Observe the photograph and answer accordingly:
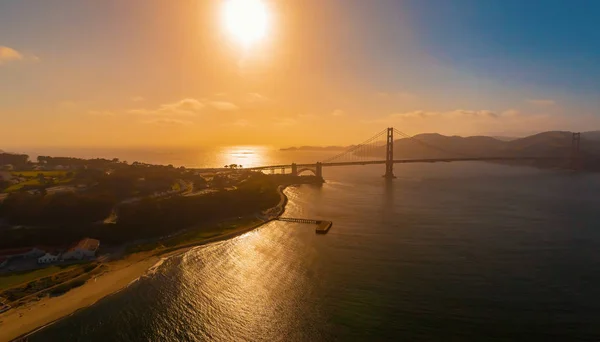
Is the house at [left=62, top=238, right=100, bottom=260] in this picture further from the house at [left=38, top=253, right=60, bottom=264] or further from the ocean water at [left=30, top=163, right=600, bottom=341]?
the ocean water at [left=30, top=163, right=600, bottom=341]

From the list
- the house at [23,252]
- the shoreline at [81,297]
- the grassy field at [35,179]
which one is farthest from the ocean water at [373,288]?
the grassy field at [35,179]

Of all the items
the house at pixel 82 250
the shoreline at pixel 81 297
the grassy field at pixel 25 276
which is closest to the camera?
the shoreline at pixel 81 297

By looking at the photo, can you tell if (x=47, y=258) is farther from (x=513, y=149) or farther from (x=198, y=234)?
(x=513, y=149)

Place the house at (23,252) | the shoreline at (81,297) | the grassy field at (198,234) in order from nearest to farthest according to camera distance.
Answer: the shoreline at (81,297) < the house at (23,252) < the grassy field at (198,234)

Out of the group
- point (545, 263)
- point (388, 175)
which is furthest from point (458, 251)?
Answer: point (388, 175)

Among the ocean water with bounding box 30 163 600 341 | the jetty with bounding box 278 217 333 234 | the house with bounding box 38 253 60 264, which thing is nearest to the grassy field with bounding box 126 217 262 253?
the ocean water with bounding box 30 163 600 341

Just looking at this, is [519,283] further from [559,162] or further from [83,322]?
[559,162]

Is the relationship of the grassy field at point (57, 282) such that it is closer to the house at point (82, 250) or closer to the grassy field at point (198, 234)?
the house at point (82, 250)
